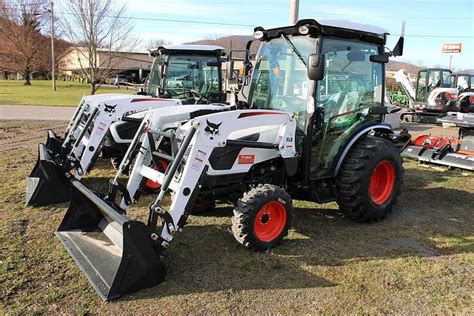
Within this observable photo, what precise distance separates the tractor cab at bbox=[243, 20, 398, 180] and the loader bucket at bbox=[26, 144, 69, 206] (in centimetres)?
277

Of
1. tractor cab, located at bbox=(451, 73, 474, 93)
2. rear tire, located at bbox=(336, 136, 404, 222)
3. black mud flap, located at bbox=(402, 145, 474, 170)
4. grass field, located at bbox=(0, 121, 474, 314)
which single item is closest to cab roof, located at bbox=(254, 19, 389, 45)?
rear tire, located at bbox=(336, 136, 404, 222)

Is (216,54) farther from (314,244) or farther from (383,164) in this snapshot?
Result: (314,244)

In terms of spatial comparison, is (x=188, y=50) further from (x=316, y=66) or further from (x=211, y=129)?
(x=211, y=129)

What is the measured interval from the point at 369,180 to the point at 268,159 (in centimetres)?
133

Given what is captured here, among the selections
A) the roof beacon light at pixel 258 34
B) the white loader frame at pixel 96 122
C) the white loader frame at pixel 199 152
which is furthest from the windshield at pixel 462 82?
the white loader frame at pixel 199 152

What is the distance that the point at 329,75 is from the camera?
4973mm

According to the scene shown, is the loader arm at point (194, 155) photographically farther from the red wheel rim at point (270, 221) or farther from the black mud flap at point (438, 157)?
the black mud flap at point (438, 157)

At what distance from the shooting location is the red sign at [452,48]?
4650 cm

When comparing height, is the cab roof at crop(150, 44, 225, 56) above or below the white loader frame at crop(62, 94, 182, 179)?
above

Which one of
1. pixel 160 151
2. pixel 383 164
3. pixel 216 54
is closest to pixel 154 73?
pixel 216 54

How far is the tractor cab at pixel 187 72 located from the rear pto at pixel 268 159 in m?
4.04

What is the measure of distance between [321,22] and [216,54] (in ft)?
16.4

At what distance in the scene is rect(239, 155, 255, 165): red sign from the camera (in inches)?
177

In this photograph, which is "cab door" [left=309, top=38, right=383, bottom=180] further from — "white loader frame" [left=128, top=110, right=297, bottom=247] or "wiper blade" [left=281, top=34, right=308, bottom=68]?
"white loader frame" [left=128, top=110, right=297, bottom=247]
